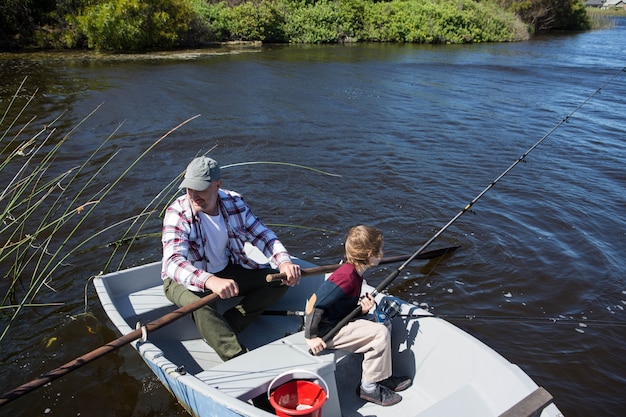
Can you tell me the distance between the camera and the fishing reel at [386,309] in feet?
13.5

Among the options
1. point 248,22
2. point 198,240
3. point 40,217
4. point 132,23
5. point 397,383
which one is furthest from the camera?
point 248,22

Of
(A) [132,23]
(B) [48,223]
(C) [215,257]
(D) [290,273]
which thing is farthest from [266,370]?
(A) [132,23]

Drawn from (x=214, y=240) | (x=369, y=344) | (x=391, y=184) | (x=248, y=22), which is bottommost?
(x=391, y=184)

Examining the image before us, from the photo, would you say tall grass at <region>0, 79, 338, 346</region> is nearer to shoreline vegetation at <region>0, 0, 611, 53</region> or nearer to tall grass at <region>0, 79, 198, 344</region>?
tall grass at <region>0, 79, 198, 344</region>

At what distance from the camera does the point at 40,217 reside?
7.50m

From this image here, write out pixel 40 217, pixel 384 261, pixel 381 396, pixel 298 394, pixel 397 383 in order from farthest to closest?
pixel 40 217 → pixel 384 261 → pixel 397 383 → pixel 381 396 → pixel 298 394

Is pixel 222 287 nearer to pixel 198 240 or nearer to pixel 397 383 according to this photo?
pixel 198 240

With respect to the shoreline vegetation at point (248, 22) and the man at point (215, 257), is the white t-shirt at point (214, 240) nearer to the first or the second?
the man at point (215, 257)

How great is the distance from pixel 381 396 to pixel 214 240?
1.78 m

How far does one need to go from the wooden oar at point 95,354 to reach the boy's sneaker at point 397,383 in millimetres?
1458

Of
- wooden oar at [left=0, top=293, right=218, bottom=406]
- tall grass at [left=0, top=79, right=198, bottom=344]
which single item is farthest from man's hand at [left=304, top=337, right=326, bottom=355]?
tall grass at [left=0, top=79, right=198, bottom=344]

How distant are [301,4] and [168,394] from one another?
2822 cm

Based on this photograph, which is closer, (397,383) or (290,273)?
(397,383)

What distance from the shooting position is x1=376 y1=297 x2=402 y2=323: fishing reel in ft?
13.5
